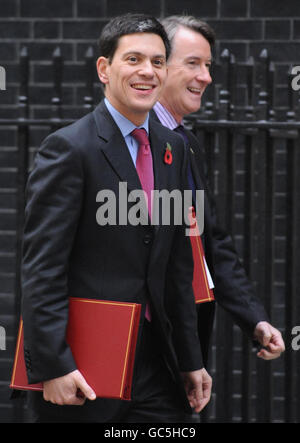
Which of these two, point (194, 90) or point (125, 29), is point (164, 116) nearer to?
point (194, 90)

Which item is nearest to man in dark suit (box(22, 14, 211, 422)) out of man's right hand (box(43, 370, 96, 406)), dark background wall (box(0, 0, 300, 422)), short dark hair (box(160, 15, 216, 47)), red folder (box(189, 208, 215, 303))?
man's right hand (box(43, 370, 96, 406))

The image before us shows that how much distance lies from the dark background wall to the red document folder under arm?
297 centimetres

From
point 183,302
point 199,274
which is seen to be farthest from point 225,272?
point 183,302

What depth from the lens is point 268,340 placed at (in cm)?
345

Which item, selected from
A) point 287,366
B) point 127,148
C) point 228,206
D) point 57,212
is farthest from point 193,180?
point 287,366

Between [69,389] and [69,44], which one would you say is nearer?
[69,389]

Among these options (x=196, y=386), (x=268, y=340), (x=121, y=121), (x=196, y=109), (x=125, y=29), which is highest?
(x=125, y=29)

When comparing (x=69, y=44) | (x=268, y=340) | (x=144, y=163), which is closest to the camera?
(x=144, y=163)

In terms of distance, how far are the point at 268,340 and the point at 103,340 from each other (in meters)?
0.93

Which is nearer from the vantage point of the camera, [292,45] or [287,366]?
[287,366]

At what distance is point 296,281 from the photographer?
4602 mm

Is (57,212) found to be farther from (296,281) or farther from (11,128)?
(11,128)

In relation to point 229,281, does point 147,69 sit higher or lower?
A: higher
